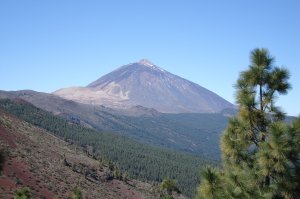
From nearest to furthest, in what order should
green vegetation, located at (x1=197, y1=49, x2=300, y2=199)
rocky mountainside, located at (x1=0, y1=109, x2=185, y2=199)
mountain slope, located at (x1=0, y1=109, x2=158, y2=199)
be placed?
green vegetation, located at (x1=197, y1=49, x2=300, y2=199) < rocky mountainside, located at (x1=0, y1=109, x2=185, y2=199) < mountain slope, located at (x1=0, y1=109, x2=158, y2=199)

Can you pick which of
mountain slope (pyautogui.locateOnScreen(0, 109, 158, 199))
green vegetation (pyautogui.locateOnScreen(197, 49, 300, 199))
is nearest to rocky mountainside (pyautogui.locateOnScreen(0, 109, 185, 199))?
mountain slope (pyautogui.locateOnScreen(0, 109, 158, 199))

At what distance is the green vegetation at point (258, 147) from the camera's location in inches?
432

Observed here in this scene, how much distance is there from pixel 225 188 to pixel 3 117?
115252 mm

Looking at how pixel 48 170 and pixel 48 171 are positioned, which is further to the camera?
pixel 48 170

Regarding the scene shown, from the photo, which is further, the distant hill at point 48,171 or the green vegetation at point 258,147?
the distant hill at point 48,171

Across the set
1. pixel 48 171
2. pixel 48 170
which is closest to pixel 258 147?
pixel 48 171

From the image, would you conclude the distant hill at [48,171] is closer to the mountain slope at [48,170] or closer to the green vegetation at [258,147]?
the mountain slope at [48,170]

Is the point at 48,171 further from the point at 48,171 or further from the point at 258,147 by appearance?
the point at 258,147

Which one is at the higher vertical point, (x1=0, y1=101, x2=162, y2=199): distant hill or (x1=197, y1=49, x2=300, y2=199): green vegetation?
(x1=197, y1=49, x2=300, y2=199): green vegetation

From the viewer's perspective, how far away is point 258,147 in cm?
1194

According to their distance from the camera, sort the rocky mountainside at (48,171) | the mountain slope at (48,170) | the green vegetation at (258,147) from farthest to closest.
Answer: the mountain slope at (48,170) < the rocky mountainside at (48,171) < the green vegetation at (258,147)

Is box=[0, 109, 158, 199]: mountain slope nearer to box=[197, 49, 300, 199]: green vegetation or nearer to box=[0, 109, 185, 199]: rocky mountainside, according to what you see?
box=[0, 109, 185, 199]: rocky mountainside

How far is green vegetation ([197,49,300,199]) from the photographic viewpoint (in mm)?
10961

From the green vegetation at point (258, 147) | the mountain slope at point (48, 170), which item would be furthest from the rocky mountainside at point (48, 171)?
the green vegetation at point (258, 147)
